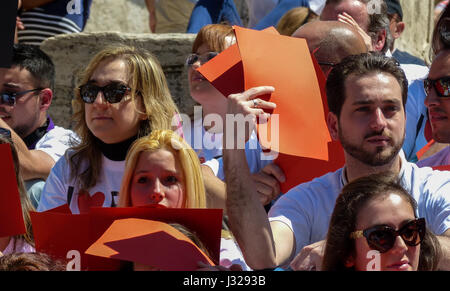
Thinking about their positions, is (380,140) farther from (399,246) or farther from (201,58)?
(201,58)

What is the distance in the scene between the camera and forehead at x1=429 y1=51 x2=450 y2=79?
3480 mm

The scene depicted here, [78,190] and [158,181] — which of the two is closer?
[158,181]

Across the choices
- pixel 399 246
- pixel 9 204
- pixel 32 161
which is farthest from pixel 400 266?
pixel 32 161

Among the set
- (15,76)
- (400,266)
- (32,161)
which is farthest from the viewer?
(15,76)

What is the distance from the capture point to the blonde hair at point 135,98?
380 cm

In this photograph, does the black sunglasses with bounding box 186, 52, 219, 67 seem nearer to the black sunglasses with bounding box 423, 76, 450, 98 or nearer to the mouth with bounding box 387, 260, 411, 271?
the black sunglasses with bounding box 423, 76, 450, 98

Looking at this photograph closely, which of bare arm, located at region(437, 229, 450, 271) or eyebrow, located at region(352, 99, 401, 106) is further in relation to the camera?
eyebrow, located at region(352, 99, 401, 106)

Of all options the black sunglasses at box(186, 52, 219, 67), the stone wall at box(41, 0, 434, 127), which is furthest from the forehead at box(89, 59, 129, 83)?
the stone wall at box(41, 0, 434, 127)

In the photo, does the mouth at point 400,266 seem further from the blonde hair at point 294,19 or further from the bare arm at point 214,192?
the blonde hair at point 294,19

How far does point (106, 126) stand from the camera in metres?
3.74

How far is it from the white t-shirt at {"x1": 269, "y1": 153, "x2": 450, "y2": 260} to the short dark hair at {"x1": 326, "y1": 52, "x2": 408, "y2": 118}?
262 mm

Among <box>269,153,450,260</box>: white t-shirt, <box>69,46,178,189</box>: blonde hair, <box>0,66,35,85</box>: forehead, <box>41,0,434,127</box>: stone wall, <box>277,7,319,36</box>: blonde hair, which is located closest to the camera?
<box>269,153,450,260</box>: white t-shirt

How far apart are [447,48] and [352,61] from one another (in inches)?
23.2

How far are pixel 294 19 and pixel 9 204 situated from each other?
94.3 inches
